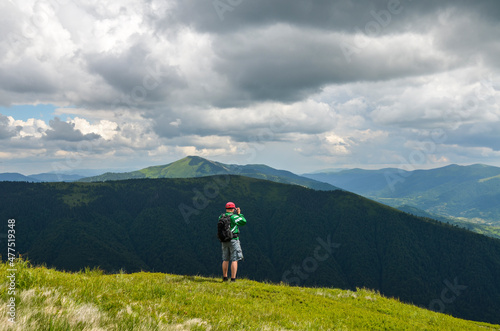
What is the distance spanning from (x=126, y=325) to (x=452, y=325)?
595 inches

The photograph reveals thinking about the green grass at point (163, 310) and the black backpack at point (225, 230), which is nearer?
the green grass at point (163, 310)

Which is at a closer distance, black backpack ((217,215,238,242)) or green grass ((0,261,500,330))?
green grass ((0,261,500,330))

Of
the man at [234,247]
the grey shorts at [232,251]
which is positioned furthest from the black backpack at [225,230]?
the grey shorts at [232,251]

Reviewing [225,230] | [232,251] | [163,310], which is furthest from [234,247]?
[163,310]

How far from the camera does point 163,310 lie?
23.4 ft

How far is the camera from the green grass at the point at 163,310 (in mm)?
4816

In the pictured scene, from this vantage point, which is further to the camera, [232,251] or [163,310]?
[232,251]

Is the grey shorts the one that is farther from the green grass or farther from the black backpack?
the green grass

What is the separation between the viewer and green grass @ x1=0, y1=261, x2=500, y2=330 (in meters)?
4.82

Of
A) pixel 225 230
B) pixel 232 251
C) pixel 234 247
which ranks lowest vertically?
pixel 232 251

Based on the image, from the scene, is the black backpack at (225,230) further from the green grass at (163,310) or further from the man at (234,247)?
the green grass at (163,310)

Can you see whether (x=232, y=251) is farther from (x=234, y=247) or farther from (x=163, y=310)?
(x=163, y=310)

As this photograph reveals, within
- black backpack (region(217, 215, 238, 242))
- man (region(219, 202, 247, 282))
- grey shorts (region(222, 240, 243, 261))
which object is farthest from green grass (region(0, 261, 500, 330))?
black backpack (region(217, 215, 238, 242))

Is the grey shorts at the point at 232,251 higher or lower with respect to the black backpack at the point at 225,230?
lower
